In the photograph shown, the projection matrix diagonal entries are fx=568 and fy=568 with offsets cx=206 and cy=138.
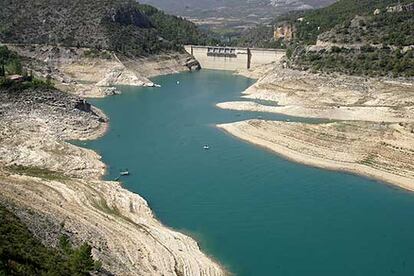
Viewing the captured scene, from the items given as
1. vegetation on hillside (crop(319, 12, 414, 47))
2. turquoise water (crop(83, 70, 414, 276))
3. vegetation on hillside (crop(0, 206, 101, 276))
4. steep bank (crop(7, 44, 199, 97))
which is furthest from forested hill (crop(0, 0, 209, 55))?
vegetation on hillside (crop(0, 206, 101, 276))

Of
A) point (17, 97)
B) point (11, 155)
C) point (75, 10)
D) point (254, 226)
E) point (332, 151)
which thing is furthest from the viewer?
point (75, 10)

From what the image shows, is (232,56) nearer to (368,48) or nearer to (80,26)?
(80,26)

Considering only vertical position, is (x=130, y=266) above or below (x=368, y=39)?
below

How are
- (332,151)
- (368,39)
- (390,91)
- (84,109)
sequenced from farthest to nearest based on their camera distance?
(368,39) → (390,91) → (84,109) → (332,151)

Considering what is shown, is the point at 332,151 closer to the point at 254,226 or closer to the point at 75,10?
the point at 254,226

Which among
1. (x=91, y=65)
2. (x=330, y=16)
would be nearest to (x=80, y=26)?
(x=91, y=65)

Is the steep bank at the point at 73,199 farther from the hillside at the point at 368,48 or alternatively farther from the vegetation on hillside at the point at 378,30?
the vegetation on hillside at the point at 378,30

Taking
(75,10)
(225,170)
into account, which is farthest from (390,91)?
(75,10)
